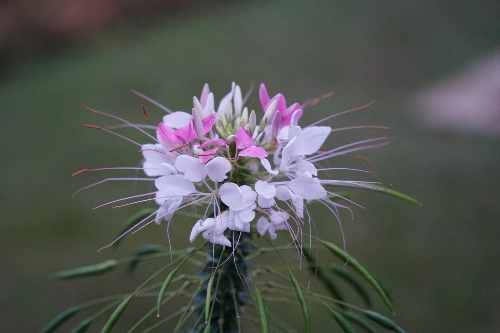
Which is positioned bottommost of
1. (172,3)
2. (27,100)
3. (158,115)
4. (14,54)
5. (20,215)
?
(20,215)

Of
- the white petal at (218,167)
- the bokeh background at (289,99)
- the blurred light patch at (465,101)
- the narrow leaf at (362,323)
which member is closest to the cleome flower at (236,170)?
the white petal at (218,167)

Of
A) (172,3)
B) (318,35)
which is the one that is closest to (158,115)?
(318,35)

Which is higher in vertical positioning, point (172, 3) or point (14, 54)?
point (172, 3)

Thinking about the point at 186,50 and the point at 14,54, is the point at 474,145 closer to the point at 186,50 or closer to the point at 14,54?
the point at 186,50

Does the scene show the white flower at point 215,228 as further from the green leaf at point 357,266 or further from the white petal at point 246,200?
the green leaf at point 357,266

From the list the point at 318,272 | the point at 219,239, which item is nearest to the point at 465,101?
the point at 318,272

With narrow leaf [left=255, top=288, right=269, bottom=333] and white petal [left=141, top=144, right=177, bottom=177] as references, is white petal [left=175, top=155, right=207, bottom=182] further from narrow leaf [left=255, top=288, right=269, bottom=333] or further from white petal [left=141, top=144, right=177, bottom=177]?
narrow leaf [left=255, top=288, right=269, bottom=333]

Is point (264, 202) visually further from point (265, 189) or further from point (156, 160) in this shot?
point (156, 160)
